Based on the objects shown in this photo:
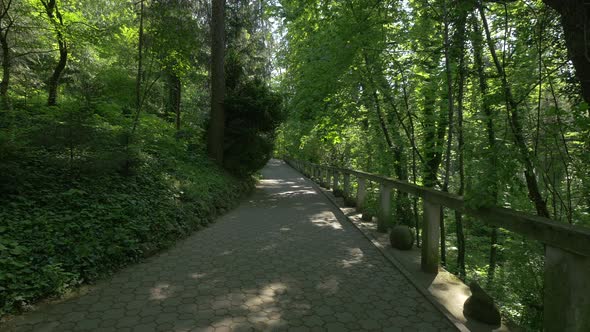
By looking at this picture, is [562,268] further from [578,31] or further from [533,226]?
[578,31]

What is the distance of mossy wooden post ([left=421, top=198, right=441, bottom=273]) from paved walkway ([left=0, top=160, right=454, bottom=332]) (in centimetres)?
45

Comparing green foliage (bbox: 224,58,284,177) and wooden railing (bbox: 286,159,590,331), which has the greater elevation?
green foliage (bbox: 224,58,284,177)

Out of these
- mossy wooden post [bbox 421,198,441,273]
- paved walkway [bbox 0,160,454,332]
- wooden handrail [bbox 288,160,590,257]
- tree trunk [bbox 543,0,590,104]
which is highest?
tree trunk [bbox 543,0,590,104]

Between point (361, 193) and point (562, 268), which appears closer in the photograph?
point (562, 268)

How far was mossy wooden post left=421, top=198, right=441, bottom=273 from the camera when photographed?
4113 millimetres

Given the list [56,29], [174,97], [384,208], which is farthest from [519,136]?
[174,97]

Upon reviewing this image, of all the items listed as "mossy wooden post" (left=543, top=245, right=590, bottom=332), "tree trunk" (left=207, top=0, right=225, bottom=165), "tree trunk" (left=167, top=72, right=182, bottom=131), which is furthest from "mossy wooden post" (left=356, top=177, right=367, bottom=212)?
"tree trunk" (left=167, top=72, right=182, bottom=131)

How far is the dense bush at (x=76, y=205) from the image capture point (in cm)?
347

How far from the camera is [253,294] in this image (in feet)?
11.9

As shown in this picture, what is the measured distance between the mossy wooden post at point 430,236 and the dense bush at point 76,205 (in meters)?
3.89

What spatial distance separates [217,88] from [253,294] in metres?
9.74

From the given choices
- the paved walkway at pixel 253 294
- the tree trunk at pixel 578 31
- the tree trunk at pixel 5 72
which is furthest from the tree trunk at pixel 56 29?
the tree trunk at pixel 578 31

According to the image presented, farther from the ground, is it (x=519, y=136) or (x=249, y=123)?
(x=249, y=123)

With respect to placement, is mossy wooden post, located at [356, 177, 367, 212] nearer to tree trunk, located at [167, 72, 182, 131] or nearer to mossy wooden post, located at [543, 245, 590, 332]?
mossy wooden post, located at [543, 245, 590, 332]
